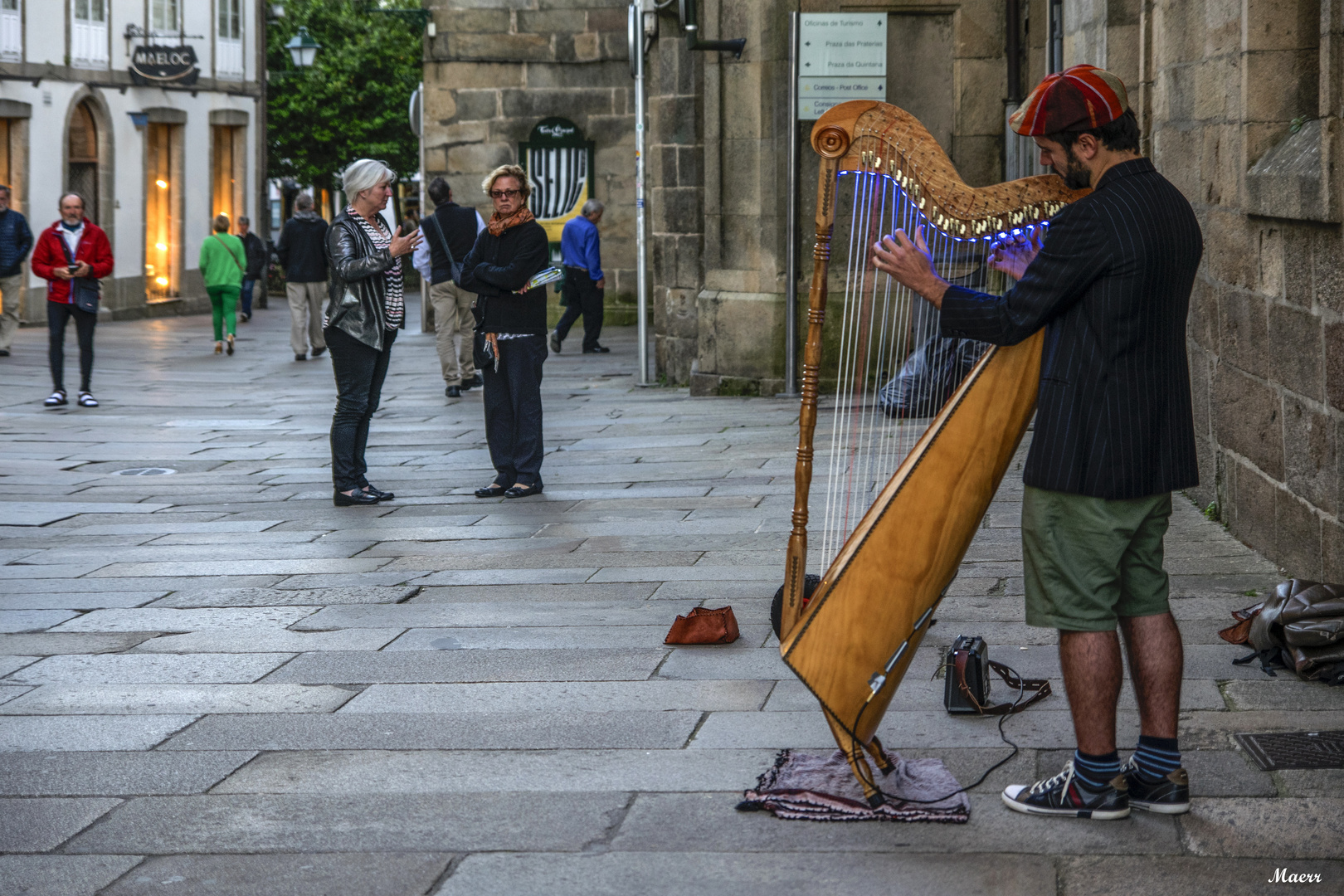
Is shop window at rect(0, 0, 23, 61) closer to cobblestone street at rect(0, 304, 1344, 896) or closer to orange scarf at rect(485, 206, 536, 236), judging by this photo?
cobblestone street at rect(0, 304, 1344, 896)

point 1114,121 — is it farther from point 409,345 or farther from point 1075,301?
point 409,345

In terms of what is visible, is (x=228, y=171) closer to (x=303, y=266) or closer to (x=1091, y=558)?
(x=303, y=266)

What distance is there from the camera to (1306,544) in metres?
6.00

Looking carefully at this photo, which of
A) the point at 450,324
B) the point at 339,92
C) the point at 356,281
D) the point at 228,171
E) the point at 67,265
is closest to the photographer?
the point at 356,281

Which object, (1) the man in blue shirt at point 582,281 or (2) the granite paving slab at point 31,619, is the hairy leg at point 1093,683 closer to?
(2) the granite paving slab at point 31,619

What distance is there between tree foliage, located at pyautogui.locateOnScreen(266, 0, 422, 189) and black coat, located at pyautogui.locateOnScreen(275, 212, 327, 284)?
2267cm

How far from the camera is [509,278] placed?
864cm

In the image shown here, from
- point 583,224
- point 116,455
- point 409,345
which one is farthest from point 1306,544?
point 409,345

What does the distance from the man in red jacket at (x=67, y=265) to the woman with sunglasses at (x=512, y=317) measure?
576 cm

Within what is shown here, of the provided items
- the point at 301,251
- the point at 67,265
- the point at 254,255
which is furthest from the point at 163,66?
the point at 67,265

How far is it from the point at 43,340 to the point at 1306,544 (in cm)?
1856

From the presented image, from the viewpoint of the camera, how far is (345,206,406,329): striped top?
858cm

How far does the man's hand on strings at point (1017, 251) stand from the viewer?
3789 mm

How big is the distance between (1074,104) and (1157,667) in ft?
4.27
